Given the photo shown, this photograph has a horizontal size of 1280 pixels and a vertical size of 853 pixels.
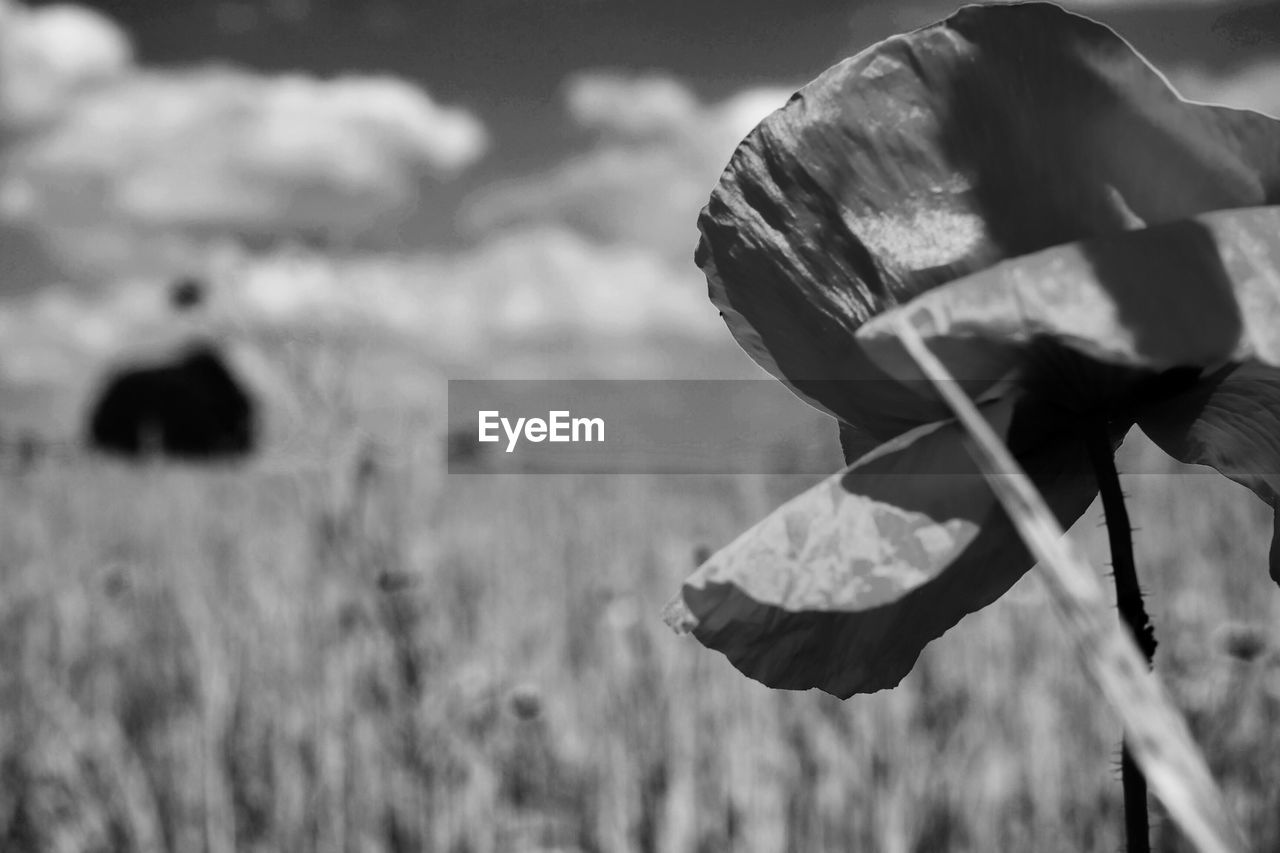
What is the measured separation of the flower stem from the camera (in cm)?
23

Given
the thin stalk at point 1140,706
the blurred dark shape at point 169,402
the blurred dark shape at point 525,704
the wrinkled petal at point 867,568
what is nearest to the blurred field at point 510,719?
the blurred dark shape at point 525,704

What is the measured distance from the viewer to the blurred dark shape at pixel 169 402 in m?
15.1

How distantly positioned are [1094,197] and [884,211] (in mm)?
49

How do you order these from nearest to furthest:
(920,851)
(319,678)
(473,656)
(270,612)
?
(920,851), (319,678), (473,656), (270,612)

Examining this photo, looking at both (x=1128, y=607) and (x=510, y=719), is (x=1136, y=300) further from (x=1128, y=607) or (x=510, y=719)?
(x=510, y=719)

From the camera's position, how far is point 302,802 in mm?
1277

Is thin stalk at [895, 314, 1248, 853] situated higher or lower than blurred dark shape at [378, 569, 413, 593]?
lower

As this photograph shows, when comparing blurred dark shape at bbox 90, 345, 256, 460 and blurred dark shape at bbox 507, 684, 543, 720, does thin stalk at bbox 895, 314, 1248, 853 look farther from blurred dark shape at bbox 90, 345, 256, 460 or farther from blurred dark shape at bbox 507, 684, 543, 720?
blurred dark shape at bbox 90, 345, 256, 460

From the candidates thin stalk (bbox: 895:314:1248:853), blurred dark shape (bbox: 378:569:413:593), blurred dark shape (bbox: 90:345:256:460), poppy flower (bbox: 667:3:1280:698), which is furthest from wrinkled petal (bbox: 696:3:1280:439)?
blurred dark shape (bbox: 90:345:256:460)

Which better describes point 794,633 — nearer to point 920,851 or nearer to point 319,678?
point 920,851

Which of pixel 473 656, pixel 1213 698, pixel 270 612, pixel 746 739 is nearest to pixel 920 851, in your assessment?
pixel 746 739

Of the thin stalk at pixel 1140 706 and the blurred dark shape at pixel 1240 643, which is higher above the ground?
the thin stalk at pixel 1140 706

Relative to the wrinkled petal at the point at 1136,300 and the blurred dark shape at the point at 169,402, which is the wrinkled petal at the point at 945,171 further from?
the blurred dark shape at the point at 169,402

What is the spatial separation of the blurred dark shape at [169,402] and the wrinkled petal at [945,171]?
14.7m
